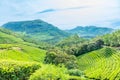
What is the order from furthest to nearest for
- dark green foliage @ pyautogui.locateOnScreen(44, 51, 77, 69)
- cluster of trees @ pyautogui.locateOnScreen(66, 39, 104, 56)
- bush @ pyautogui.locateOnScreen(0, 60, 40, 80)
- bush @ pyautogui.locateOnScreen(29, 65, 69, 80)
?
cluster of trees @ pyautogui.locateOnScreen(66, 39, 104, 56) < dark green foliage @ pyautogui.locateOnScreen(44, 51, 77, 69) < bush @ pyautogui.locateOnScreen(0, 60, 40, 80) < bush @ pyautogui.locateOnScreen(29, 65, 69, 80)

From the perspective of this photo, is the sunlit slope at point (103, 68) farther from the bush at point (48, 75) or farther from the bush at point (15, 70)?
the bush at point (15, 70)

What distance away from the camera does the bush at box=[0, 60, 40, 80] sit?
83.6 metres

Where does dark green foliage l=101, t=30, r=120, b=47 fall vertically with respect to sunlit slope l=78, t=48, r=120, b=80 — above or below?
above

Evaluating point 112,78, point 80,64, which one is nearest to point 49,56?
point 80,64

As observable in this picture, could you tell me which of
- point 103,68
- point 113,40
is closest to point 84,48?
point 113,40

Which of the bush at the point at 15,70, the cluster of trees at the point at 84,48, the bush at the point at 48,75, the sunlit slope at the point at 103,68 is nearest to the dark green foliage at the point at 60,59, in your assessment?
the sunlit slope at the point at 103,68

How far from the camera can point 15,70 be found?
86.0 m

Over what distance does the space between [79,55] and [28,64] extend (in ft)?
250

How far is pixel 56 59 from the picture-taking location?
119 meters

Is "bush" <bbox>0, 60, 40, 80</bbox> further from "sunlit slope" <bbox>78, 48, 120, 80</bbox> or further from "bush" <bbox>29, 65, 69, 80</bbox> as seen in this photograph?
"sunlit slope" <bbox>78, 48, 120, 80</bbox>

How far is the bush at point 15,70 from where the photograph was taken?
83.6 metres

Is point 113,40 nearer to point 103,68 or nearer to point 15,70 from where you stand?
point 103,68

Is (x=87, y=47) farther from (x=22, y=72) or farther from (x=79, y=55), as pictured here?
(x=22, y=72)

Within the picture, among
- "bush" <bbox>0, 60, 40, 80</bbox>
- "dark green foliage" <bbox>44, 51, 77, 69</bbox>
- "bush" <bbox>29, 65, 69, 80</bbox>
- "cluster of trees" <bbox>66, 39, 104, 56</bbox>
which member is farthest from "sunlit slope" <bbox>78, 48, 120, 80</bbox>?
"cluster of trees" <bbox>66, 39, 104, 56</bbox>
